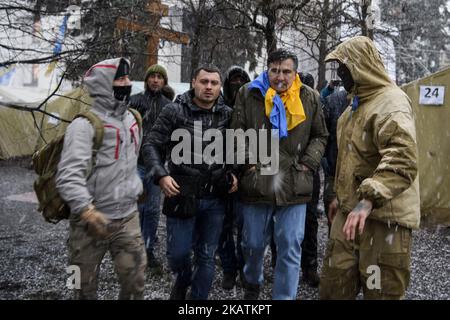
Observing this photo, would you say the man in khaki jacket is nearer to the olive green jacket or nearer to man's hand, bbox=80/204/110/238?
the olive green jacket

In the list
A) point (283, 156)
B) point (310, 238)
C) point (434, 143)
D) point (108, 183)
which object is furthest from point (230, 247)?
point (434, 143)

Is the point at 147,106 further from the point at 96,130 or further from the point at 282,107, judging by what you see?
the point at 96,130

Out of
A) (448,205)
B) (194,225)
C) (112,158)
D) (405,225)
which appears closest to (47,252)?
(194,225)

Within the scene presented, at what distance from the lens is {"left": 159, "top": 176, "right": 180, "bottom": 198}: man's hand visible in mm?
3236

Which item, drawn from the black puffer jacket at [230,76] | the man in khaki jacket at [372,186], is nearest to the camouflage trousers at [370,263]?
the man in khaki jacket at [372,186]

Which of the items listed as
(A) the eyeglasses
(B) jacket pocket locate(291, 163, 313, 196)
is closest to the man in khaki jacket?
(B) jacket pocket locate(291, 163, 313, 196)

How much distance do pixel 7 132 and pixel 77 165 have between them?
14.4 meters

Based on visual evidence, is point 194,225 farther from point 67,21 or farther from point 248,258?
point 67,21

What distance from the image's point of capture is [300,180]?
347cm

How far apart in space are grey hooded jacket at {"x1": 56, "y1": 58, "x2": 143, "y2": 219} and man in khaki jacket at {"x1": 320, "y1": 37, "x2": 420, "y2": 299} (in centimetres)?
134

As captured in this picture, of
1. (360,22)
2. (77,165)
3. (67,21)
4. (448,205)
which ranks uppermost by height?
(360,22)

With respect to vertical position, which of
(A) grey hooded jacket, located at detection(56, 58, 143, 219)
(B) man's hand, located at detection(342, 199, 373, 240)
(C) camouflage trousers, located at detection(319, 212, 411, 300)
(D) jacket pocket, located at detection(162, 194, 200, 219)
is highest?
(A) grey hooded jacket, located at detection(56, 58, 143, 219)
